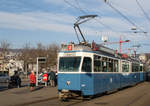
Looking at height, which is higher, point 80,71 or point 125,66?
point 125,66

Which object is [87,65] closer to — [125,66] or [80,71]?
[80,71]

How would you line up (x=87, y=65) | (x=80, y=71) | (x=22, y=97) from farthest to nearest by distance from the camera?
(x=22, y=97) → (x=87, y=65) → (x=80, y=71)

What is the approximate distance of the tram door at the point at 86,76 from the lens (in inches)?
520

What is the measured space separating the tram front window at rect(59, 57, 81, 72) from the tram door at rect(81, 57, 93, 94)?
1.11ft

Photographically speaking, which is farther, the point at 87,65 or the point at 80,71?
the point at 87,65

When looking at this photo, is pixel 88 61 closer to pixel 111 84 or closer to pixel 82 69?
pixel 82 69

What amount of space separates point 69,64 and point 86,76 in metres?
1.16

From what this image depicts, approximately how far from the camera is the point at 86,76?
13.4 meters

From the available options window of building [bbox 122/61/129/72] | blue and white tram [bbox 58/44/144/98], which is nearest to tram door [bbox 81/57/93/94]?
blue and white tram [bbox 58/44/144/98]

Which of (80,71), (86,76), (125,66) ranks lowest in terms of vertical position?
(86,76)

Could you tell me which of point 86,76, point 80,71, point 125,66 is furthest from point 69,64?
point 125,66

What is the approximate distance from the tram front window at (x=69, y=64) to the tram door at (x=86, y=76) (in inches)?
13.4

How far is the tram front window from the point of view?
43.6 feet

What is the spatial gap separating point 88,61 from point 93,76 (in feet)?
3.06
